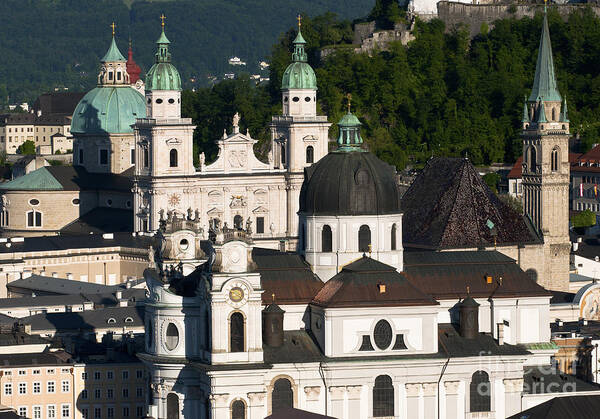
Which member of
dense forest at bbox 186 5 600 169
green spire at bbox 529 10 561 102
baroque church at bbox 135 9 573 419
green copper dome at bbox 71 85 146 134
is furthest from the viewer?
dense forest at bbox 186 5 600 169

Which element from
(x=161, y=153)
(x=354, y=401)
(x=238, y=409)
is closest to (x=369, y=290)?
(x=354, y=401)

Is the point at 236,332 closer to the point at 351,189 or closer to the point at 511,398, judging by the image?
the point at 351,189

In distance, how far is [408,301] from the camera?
92375 millimetres

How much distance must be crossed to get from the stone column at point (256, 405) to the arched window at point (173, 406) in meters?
3.19

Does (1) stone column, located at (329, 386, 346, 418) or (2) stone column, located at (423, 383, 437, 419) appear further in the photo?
(2) stone column, located at (423, 383, 437, 419)

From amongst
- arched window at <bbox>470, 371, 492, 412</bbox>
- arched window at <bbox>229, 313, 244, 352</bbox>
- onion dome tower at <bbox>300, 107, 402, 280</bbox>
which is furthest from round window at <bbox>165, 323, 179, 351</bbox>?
arched window at <bbox>470, 371, 492, 412</bbox>

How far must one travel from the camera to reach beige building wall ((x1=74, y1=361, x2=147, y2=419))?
99.4 metres

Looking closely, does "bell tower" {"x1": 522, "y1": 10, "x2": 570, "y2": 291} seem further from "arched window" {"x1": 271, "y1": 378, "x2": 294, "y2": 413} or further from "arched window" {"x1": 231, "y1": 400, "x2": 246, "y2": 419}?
"arched window" {"x1": 231, "y1": 400, "x2": 246, "y2": 419}

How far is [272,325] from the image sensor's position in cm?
9169

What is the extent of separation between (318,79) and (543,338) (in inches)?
2631

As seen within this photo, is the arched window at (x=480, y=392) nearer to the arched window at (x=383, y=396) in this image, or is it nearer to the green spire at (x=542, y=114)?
the arched window at (x=383, y=396)

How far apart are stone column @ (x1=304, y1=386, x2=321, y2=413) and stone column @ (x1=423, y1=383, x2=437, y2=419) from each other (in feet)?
12.8

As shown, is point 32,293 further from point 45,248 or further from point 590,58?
point 590,58

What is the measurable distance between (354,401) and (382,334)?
8.33 ft
